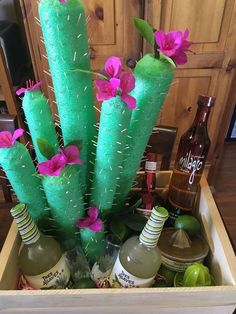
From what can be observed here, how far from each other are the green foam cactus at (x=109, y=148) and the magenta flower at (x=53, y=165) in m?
0.06

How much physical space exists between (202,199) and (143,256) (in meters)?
0.20

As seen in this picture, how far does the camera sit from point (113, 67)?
341 mm

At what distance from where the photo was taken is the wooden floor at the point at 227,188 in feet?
4.52

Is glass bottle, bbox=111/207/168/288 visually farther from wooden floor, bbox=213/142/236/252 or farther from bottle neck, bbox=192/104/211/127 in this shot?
wooden floor, bbox=213/142/236/252

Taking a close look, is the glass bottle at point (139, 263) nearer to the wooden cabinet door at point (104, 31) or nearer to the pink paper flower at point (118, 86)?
the pink paper flower at point (118, 86)

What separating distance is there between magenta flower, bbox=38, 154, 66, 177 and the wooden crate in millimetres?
169

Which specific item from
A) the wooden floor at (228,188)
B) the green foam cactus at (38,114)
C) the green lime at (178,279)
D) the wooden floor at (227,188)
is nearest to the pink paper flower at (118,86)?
the green foam cactus at (38,114)

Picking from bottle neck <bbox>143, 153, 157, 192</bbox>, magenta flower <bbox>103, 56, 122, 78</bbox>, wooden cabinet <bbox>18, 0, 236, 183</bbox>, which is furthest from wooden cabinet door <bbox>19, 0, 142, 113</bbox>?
magenta flower <bbox>103, 56, 122, 78</bbox>

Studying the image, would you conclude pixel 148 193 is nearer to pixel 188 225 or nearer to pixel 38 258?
pixel 188 225

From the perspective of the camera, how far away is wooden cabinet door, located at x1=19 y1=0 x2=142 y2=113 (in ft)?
3.51

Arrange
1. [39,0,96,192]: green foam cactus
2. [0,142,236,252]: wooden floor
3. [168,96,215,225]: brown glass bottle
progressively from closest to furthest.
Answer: [39,0,96,192]: green foam cactus → [168,96,215,225]: brown glass bottle → [0,142,236,252]: wooden floor

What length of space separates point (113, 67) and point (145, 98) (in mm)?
65

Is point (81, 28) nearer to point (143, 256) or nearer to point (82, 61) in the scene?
point (82, 61)

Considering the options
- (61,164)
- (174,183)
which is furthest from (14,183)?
(174,183)
